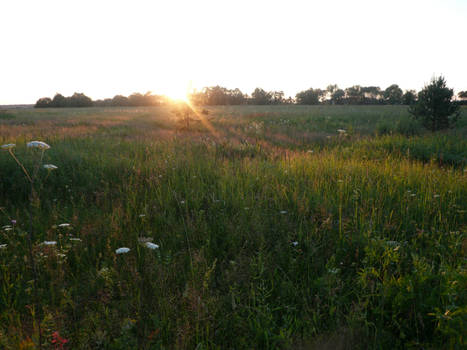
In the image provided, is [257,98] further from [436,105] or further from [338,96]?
[436,105]

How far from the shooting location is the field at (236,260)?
1774mm

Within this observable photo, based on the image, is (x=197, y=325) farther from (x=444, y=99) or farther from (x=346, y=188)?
(x=444, y=99)

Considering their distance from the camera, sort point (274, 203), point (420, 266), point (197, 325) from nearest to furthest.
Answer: point (197, 325), point (420, 266), point (274, 203)

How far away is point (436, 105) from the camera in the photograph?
35.3 feet

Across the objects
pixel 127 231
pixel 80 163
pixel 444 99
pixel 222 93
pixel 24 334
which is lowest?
pixel 24 334

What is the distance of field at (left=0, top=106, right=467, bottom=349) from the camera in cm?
177

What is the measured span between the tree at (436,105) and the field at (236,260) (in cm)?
836

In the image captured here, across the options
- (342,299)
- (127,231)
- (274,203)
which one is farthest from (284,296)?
(127,231)

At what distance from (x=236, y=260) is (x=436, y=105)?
1216 centimetres

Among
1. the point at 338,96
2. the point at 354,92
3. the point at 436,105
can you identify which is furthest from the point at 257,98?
the point at 436,105

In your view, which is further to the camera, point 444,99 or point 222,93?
point 222,93

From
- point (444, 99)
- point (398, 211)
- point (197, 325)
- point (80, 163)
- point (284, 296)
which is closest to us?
point (197, 325)

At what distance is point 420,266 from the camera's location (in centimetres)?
193

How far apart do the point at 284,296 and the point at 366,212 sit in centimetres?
166
